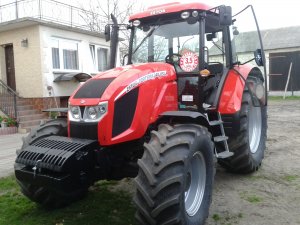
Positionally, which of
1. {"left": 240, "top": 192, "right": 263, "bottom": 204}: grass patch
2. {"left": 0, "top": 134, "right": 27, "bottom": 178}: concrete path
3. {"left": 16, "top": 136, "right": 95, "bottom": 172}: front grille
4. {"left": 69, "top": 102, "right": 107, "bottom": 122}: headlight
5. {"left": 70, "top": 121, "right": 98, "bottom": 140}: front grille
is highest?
{"left": 69, "top": 102, "right": 107, "bottom": 122}: headlight

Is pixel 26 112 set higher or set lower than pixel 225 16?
lower

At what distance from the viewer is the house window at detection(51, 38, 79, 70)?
1459cm

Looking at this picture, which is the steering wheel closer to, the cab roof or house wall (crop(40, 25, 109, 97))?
the cab roof

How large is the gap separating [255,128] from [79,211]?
357 centimetres

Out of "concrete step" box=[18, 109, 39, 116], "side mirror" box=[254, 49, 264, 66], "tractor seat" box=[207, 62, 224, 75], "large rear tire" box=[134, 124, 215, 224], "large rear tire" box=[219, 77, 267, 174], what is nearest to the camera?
"large rear tire" box=[134, 124, 215, 224]

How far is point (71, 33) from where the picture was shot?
50.3ft

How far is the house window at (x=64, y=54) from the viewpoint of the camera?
47.9 ft

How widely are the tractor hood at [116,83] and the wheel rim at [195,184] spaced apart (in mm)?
999

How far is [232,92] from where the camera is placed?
5.12 m

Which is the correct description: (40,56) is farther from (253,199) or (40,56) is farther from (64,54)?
(253,199)

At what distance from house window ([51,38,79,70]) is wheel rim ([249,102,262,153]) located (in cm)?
1018

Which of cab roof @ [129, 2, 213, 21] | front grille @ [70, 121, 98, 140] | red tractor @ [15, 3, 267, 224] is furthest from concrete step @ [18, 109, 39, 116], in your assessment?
front grille @ [70, 121, 98, 140]

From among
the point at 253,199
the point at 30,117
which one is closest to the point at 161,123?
the point at 253,199

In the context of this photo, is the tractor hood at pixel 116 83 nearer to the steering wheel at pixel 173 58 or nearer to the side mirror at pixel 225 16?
the steering wheel at pixel 173 58
